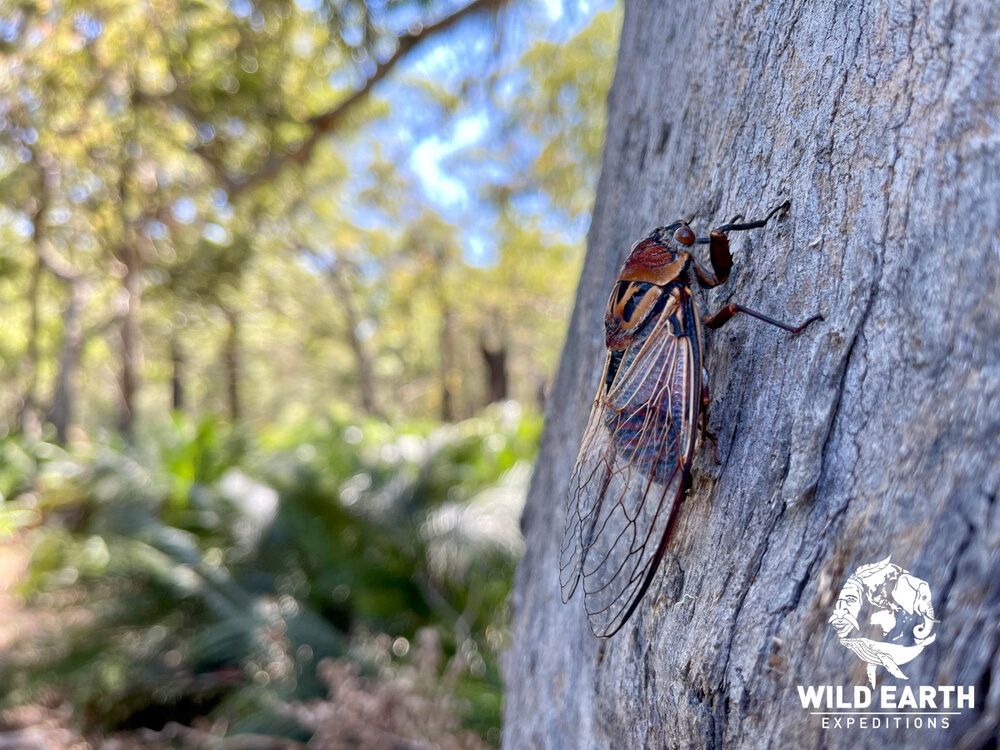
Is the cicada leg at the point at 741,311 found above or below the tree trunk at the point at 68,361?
below

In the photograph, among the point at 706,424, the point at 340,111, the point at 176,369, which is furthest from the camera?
the point at 176,369

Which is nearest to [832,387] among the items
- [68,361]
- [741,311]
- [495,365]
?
[741,311]

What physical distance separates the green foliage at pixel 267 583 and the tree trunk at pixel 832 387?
5.43 feet

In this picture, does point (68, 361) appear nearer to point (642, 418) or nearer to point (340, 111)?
point (340, 111)

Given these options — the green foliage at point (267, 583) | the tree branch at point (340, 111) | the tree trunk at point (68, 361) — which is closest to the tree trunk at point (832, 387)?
the green foliage at point (267, 583)

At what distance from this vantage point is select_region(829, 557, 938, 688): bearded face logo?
461 mm

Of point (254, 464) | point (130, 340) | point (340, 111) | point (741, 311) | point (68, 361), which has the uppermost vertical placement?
point (340, 111)

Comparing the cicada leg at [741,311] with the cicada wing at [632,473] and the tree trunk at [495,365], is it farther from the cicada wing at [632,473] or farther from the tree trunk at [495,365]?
the tree trunk at [495,365]

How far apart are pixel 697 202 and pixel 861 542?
0.47 meters

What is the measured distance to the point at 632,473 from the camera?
2.42 feet

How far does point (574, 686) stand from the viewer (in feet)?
2.92

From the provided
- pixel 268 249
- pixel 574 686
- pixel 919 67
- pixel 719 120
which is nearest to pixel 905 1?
pixel 919 67

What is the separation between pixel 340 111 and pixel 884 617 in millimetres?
3060

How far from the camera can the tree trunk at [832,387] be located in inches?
18.6
